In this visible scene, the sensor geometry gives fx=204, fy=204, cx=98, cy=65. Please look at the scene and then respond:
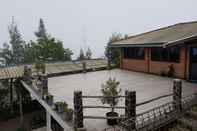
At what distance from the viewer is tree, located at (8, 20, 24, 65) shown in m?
43.7

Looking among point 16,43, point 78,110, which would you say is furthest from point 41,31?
point 78,110

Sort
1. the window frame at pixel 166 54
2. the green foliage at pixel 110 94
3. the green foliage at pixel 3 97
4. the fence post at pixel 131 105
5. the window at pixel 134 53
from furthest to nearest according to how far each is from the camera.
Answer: the window at pixel 134 53 < the green foliage at pixel 3 97 < the window frame at pixel 166 54 < the green foliage at pixel 110 94 < the fence post at pixel 131 105

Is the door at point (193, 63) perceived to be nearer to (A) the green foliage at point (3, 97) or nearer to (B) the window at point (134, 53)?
(B) the window at point (134, 53)

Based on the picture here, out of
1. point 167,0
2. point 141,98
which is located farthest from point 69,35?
point 141,98

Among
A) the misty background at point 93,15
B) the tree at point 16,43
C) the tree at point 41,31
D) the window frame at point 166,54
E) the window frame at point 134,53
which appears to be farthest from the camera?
the tree at point 41,31

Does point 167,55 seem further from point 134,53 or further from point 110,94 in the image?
point 110,94

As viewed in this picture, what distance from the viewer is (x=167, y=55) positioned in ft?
49.8

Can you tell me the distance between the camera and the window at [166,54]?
1453cm

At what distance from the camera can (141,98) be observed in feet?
31.9

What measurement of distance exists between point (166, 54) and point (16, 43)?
3865cm

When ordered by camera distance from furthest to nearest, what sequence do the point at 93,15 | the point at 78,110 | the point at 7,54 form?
the point at 93,15 → the point at 7,54 → the point at 78,110

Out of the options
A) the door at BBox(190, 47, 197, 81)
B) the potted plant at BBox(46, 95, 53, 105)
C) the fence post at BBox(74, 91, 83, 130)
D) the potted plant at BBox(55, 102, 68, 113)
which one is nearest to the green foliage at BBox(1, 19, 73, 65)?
the potted plant at BBox(46, 95, 53, 105)

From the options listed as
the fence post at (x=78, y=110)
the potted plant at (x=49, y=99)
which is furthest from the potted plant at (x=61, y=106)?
the fence post at (x=78, y=110)

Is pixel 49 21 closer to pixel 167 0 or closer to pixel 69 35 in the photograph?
pixel 69 35
